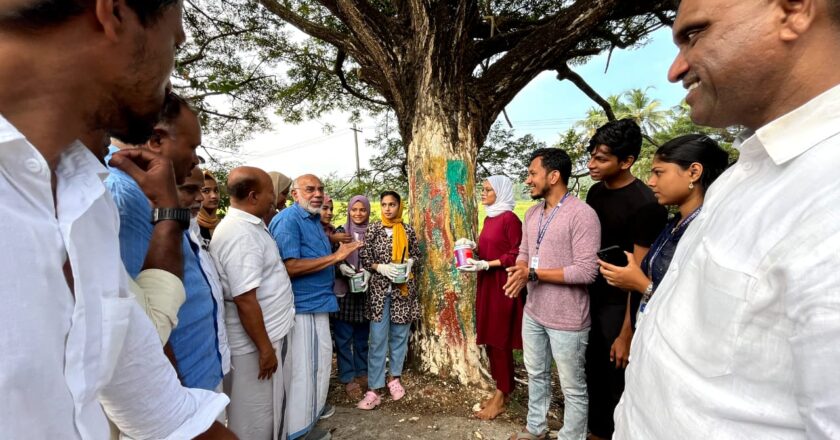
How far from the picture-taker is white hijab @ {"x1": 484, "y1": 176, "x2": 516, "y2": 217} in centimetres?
343

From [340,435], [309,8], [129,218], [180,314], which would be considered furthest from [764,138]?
[309,8]

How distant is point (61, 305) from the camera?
23.5 inches

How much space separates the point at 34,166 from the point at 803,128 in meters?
1.37

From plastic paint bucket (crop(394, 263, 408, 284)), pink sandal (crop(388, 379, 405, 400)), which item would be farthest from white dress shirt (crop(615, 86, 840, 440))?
pink sandal (crop(388, 379, 405, 400))

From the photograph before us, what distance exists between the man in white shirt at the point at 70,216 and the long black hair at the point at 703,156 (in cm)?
238

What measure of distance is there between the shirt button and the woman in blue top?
2.35 m

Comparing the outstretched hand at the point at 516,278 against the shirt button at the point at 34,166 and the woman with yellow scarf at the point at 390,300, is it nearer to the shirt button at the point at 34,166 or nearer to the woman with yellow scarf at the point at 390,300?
the woman with yellow scarf at the point at 390,300

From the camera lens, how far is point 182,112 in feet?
5.75

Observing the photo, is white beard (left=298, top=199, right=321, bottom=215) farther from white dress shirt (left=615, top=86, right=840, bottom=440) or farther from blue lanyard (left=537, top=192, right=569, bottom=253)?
white dress shirt (left=615, top=86, right=840, bottom=440)

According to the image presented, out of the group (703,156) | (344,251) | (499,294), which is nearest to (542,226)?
(499,294)

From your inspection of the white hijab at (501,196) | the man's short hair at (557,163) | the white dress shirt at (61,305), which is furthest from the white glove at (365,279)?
the white dress shirt at (61,305)

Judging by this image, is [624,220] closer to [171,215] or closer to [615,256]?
[615,256]

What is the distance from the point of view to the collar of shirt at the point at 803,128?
0.68 m

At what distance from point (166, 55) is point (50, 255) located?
48 cm
